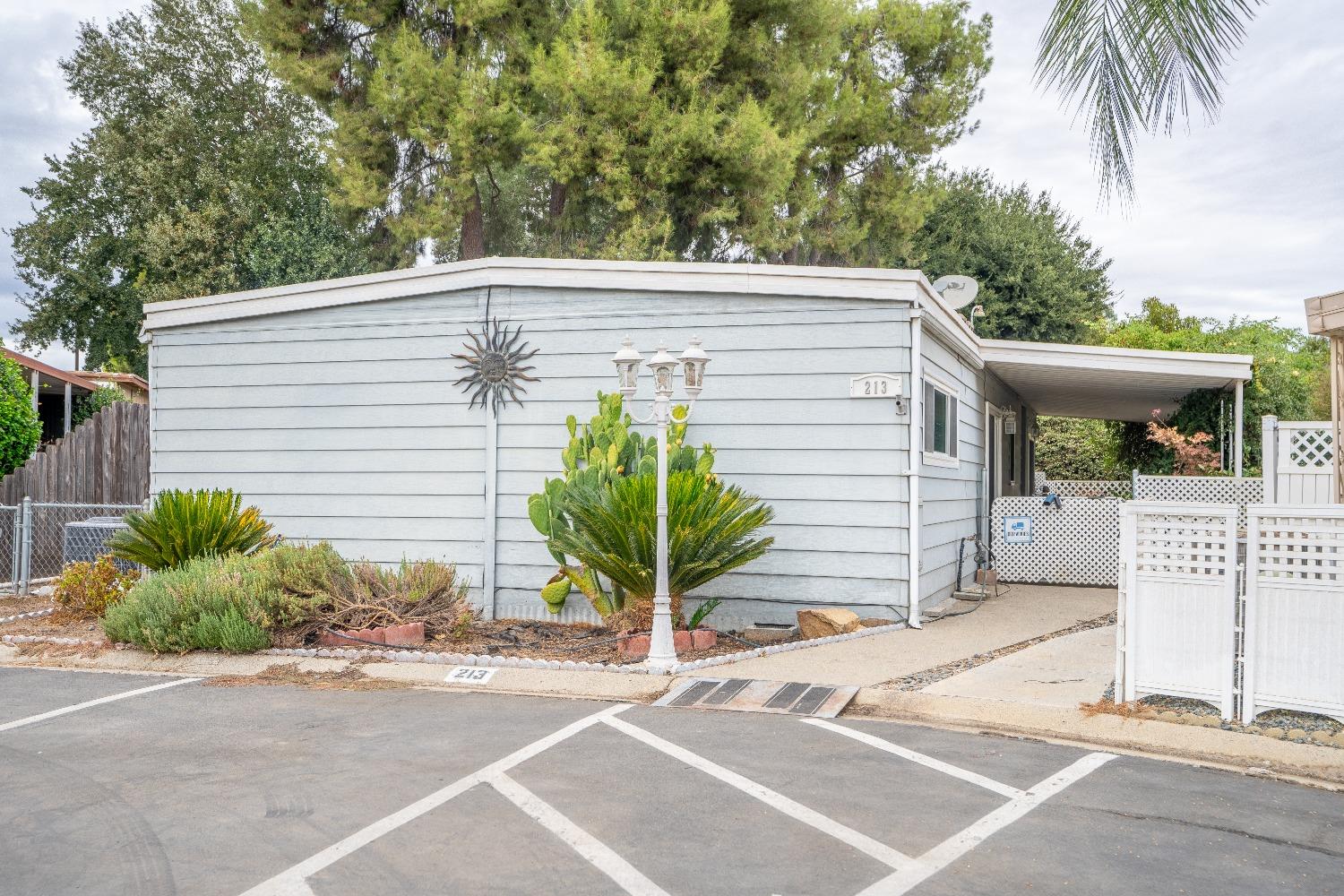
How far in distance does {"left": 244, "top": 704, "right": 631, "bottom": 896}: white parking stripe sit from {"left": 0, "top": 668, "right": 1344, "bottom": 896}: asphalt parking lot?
0.01 metres

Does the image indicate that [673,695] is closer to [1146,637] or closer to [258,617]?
[1146,637]

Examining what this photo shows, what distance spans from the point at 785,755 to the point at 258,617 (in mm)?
4559

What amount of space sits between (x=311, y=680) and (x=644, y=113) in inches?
567

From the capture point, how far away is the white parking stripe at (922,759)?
15.0ft

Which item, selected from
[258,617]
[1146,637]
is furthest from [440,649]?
[1146,637]

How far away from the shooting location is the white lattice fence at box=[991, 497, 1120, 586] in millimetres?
12438

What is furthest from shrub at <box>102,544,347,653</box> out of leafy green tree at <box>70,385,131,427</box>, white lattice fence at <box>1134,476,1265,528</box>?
leafy green tree at <box>70,385,131,427</box>

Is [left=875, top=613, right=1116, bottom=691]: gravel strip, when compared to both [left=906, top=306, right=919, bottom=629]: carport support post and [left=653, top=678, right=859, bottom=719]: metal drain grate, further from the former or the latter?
[left=906, top=306, right=919, bottom=629]: carport support post

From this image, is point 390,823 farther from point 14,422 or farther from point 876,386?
point 14,422

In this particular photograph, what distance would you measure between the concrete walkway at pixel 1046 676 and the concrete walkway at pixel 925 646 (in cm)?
36

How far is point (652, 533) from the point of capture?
25.4 feet

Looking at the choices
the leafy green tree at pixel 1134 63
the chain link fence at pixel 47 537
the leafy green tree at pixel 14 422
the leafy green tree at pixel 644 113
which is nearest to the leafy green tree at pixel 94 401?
the leafy green tree at pixel 14 422

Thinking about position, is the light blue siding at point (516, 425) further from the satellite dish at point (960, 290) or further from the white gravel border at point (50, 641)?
the satellite dish at point (960, 290)

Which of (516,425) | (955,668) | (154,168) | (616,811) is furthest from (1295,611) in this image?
(154,168)
